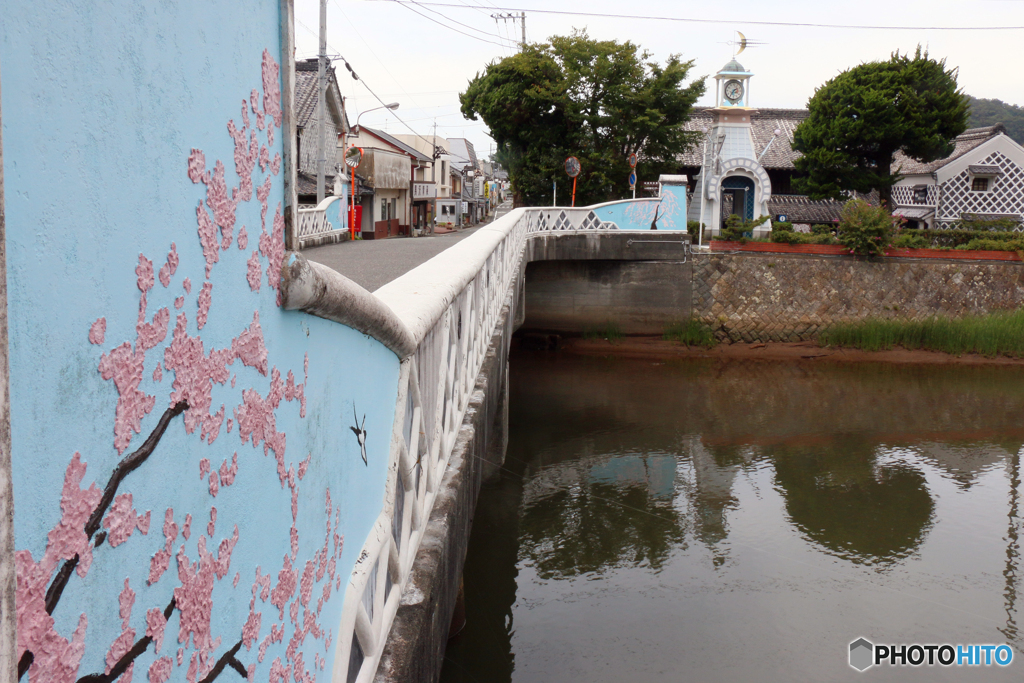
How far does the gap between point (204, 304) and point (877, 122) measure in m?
28.2

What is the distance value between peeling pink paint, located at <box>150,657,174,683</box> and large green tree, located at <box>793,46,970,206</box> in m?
28.1

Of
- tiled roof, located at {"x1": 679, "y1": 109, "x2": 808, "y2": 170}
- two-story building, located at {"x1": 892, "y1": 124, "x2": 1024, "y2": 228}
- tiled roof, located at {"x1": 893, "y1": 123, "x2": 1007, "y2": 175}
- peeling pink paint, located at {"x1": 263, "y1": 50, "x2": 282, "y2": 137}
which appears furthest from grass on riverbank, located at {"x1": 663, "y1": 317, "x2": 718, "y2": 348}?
peeling pink paint, located at {"x1": 263, "y1": 50, "x2": 282, "y2": 137}

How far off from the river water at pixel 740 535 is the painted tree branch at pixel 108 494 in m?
6.28

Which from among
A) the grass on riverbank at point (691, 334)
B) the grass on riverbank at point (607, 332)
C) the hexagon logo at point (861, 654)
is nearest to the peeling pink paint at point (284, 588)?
the hexagon logo at point (861, 654)

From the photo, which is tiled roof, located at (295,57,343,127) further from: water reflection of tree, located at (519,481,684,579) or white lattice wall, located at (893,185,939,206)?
white lattice wall, located at (893,185,939,206)

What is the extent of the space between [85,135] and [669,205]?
69.6 ft

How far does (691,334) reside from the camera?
69.1ft

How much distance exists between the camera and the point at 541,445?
1366 cm

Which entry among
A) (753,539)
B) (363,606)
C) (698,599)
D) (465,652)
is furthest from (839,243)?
(363,606)

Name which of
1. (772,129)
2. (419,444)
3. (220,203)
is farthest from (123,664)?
(772,129)

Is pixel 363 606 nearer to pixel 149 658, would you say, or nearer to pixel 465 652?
pixel 149 658

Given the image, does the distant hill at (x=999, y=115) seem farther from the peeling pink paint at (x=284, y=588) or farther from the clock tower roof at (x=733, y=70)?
the peeling pink paint at (x=284, y=588)

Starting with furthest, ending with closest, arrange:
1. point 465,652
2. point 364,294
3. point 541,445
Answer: point 541,445 < point 465,652 < point 364,294

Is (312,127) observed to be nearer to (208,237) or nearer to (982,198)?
(982,198)
